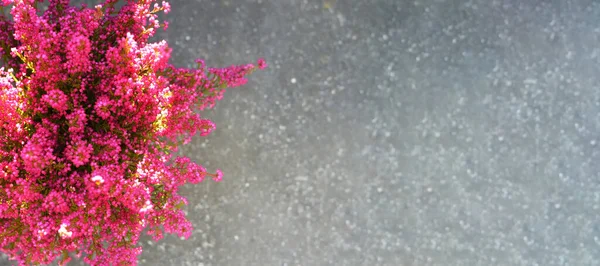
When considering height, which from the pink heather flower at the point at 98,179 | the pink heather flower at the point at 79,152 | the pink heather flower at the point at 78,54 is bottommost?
the pink heather flower at the point at 98,179

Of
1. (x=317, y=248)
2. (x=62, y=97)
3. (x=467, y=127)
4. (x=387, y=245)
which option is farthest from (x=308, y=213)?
(x=62, y=97)

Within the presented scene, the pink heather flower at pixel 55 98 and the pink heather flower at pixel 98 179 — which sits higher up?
the pink heather flower at pixel 55 98

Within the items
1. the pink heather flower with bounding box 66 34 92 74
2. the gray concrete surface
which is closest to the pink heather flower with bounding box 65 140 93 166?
the pink heather flower with bounding box 66 34 92 74

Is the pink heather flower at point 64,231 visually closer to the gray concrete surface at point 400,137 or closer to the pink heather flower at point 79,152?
the pink heather flower at point 79,152

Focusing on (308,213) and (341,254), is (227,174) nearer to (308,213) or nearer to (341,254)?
(308,213)

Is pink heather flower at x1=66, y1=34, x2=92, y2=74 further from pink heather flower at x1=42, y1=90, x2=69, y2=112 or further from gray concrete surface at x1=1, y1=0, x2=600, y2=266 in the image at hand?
gray concrete surface at x1=1, y1=0, x2=600, y2=266

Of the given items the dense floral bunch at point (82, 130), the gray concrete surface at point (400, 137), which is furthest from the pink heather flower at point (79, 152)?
the gray concrete surface at point (400, 137)

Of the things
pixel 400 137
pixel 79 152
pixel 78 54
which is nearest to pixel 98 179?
pixel 79 152
